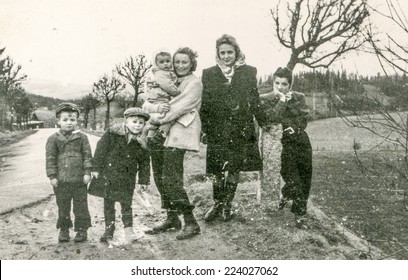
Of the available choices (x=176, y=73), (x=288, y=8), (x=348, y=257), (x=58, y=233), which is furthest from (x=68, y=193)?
(x=288, y=8)

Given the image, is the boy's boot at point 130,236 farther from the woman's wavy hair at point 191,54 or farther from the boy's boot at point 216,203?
the woman's wavy hair at point 191,54

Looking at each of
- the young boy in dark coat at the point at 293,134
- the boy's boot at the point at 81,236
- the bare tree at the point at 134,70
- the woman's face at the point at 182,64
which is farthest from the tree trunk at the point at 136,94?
the boy's boot at the point at 81,236

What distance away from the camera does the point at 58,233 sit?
360 centimetres

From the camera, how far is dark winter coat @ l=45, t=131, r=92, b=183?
344cm

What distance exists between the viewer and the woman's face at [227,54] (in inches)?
143

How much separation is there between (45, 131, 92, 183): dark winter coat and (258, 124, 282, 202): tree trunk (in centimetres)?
145

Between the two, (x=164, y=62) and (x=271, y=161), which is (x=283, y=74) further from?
(x=164, y=62)

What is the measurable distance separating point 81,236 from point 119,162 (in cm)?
61

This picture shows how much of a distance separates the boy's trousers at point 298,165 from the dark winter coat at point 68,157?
5.13 ft

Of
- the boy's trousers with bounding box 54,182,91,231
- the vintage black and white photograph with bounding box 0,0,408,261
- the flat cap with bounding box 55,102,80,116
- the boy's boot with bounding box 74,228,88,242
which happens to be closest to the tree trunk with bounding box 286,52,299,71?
the vintage black and white photograph with bounding box 0,0,408,261
